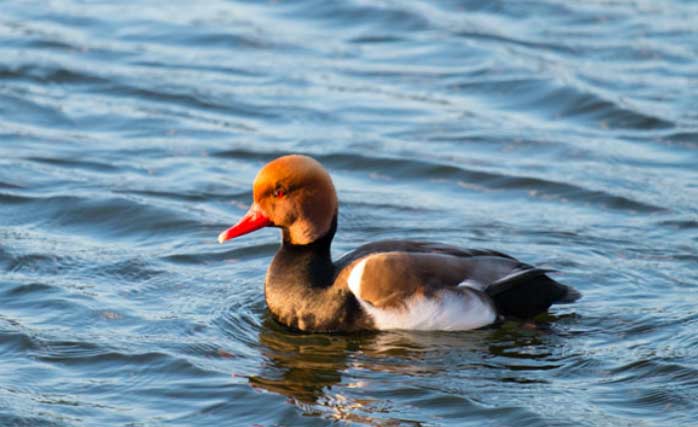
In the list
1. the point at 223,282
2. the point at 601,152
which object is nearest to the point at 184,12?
the point at 601,152

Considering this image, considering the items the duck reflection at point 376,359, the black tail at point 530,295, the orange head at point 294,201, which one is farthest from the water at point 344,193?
the orange head at point 294,201

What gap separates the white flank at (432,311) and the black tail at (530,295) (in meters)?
0.17

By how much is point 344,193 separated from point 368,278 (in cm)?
320

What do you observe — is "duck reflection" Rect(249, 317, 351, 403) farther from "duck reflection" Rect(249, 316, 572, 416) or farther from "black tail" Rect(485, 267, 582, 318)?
"black tail" Rect(485, 267, 582, 318)

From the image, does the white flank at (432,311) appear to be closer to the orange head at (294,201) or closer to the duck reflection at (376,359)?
the duck reflection at (376,359)

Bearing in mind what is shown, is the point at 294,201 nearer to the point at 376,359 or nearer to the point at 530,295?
the point at 376,359

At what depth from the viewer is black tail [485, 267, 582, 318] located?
29.0ft

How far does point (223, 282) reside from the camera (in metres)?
9.69

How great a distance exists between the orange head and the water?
62cm

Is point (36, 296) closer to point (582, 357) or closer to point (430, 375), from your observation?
point (430, 375)

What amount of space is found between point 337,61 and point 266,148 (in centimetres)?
289

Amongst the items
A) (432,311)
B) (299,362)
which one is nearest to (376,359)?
(299,362)

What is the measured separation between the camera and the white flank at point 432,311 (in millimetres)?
8602

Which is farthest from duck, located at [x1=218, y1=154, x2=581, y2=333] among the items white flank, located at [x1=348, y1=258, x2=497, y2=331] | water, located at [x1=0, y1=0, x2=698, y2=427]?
water, located at [x1=0, y1=0, x2=698, y2=427]
